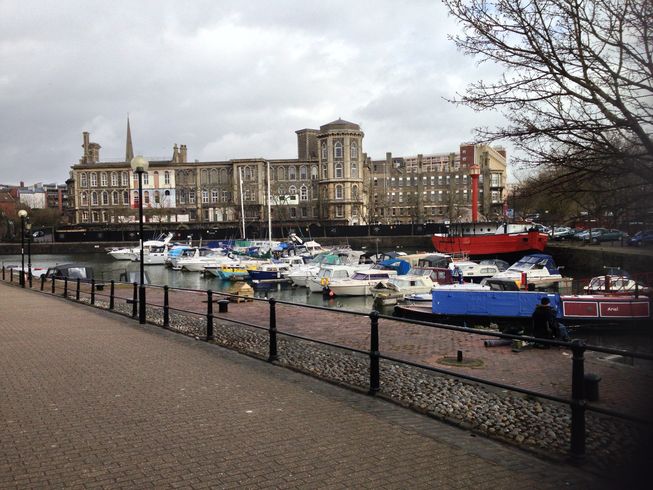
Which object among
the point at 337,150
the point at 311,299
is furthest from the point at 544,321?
the point at 337,150

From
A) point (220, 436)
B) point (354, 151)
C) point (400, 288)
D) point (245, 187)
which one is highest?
point (354, 151)

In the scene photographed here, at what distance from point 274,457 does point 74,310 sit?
49.9ft

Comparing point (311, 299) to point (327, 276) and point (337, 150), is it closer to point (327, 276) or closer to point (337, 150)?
point (327, 276)

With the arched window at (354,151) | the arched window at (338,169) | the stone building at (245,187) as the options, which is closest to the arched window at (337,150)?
the stone building at (245,187)

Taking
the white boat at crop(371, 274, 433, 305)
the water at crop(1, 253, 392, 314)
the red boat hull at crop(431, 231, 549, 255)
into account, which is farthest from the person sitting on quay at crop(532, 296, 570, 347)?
the red boat hull at crop(431, 231, 549, 255)

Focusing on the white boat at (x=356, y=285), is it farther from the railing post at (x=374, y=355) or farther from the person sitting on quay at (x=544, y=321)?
the railing post at (x=374, y=355)

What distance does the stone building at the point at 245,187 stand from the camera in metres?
116

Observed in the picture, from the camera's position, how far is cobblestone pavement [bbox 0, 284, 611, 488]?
500cm

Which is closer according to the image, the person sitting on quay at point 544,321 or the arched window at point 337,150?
the person sitting on quay at point 544,321

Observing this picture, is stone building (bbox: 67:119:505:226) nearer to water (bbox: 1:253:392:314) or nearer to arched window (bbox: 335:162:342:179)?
arched window (bbox: 335:162:342:179)

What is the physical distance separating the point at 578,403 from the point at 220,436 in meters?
3.60

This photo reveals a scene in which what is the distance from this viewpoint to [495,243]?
59.5m

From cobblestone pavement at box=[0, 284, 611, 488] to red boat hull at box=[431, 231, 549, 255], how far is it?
49508 millimetres

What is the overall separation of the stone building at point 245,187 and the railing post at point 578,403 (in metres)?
102
